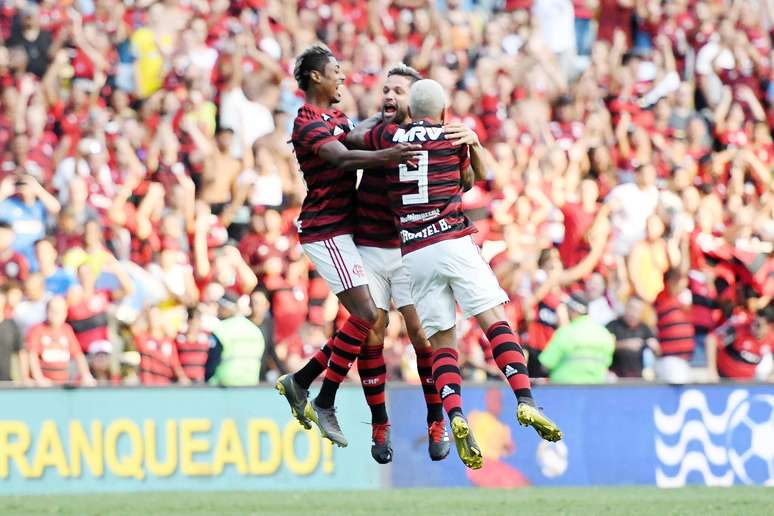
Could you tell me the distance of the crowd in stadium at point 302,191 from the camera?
53.0 feet

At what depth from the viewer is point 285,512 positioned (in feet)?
43.7

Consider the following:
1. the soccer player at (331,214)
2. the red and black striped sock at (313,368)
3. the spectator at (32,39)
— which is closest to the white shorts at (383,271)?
the soccer player at (331,214)

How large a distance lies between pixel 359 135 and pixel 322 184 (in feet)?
1.84

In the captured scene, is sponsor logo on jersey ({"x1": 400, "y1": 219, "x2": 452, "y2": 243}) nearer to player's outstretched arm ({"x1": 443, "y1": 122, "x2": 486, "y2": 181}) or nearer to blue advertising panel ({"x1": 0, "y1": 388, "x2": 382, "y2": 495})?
player's outstretched arm ({"x1": 443, "y1": 122, "x2": 486, "y2": 181})

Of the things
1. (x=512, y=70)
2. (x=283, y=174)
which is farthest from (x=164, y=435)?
(x=512, y=70)

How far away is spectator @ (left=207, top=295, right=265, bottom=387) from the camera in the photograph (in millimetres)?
15766

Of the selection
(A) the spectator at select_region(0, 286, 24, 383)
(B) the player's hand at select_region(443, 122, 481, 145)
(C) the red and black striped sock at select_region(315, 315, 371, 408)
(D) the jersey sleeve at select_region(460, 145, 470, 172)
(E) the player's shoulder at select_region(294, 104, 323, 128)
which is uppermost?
(E) the player's shoulder at select_region(294, 104, 323, 128)

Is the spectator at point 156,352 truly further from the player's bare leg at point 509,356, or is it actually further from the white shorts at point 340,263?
the player's bare leg at point 509,356

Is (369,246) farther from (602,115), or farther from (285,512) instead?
(602,115)

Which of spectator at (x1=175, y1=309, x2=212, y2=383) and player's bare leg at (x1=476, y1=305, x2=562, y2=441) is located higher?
player's bare leg at (x1=476, y1=305, x2=562, y2=441)

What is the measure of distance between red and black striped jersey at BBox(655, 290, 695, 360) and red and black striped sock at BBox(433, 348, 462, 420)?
651 cm

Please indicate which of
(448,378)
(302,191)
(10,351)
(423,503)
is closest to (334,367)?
(448,378)

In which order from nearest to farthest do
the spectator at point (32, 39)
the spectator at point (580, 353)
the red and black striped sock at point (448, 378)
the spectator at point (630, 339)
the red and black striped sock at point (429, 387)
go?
the red and black striped sock at point (448, 378) < the red and black striped sock at point (429, 387) < the spectator at point (580, 353) < the spectator at point (630, 339) < the spectator at point (32, 39)

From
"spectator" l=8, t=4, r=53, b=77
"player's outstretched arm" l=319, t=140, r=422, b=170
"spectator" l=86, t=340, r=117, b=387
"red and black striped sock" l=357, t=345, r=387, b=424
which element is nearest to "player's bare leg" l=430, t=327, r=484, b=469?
"red and black striped sock" l=357, t=345, r=387, b=424
